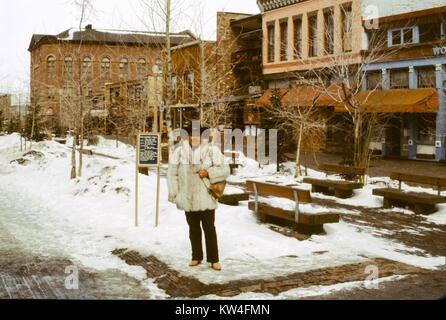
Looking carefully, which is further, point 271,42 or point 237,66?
point 237,66

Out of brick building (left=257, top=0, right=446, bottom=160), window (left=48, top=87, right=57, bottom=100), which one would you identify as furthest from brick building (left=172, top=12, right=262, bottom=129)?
window (left=48, top=87, right=57, bottom=100)

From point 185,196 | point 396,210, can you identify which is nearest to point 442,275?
point 185,196

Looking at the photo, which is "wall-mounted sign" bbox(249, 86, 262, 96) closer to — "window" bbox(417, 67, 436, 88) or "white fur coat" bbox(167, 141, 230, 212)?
"window" bbox(417, 67, 436, 88)

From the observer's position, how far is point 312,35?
105ft

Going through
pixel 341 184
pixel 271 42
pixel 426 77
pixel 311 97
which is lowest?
pixel 341 184

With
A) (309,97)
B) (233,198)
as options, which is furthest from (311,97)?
(233,198)

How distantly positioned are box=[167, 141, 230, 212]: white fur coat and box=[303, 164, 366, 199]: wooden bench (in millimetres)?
8096

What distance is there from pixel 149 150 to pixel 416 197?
238 inches

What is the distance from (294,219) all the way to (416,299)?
3.79 meters

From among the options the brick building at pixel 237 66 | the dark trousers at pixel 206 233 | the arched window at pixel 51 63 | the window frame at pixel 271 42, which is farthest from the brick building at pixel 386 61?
the arched window at pixel 51 63

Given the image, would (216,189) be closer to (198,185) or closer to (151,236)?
(198,185)

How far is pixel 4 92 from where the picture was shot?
184 feet

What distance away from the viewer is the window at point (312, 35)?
3159 centimetres

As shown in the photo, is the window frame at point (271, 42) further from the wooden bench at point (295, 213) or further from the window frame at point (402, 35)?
the wooden bench at point (295, 213)
